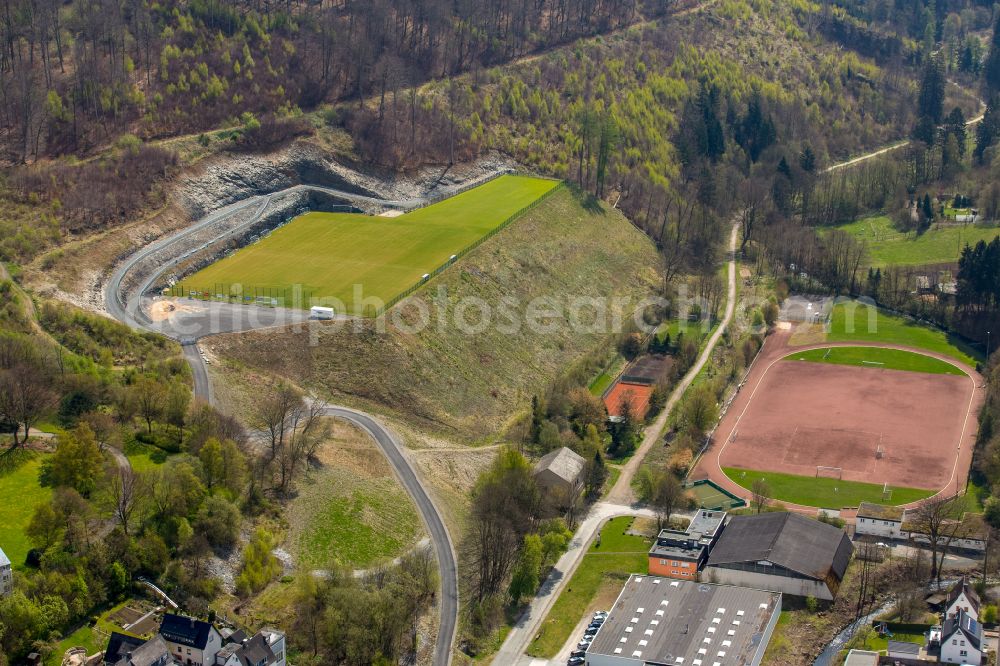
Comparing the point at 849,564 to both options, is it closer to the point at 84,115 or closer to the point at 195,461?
the point at 195,461

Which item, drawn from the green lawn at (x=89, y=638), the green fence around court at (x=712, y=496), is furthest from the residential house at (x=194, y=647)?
the green fence around court at (x=712, y=496)

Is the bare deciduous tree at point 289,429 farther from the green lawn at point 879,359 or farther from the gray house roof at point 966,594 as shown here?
the green lawn at point 879,359

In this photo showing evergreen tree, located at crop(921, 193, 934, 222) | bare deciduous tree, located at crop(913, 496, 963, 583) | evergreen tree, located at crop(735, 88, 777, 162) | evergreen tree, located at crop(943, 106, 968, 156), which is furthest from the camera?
evergreen tree, located at crop(943, 106, 968, 156)

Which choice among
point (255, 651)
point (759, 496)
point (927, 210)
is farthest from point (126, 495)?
point (927, 210)

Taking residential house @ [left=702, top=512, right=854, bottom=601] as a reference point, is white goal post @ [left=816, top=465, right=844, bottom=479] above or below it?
below

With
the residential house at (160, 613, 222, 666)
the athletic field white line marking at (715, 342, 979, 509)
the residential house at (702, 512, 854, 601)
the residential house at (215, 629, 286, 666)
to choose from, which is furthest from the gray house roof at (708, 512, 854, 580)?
the residential house at (160, 613, 222, 666)

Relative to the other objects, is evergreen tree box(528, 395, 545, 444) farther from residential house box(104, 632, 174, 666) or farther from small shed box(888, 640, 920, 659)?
residential house box(104, 632, 174, 666)
